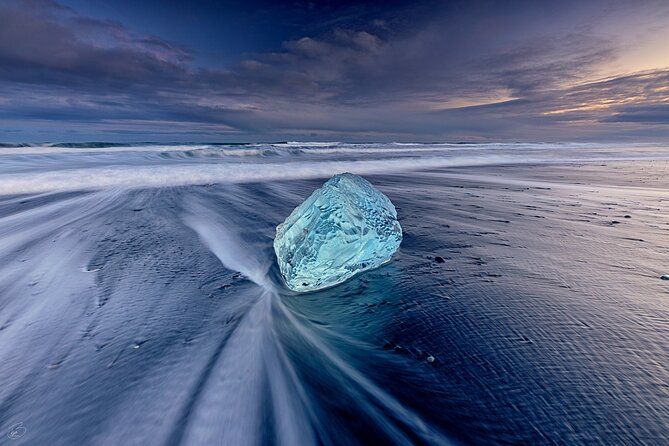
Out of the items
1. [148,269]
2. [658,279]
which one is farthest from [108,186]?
[658,279]

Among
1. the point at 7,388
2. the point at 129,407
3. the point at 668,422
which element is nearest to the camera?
the point at 668,422

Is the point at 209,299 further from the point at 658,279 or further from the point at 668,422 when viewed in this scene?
the point at 658,279

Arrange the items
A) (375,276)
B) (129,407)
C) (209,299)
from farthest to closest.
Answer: (375,276) → (209,299) → (129,407)

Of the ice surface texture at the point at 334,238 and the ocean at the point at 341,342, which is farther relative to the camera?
the ice surface texture at the point at 334,238
